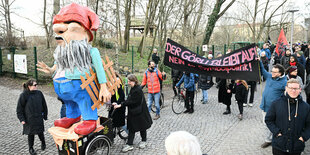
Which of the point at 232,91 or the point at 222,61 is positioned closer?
the point at 222,61

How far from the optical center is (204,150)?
5000mm

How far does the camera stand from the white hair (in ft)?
6.05

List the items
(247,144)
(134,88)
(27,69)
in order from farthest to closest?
(27,69) → (247,144) → (134,88)

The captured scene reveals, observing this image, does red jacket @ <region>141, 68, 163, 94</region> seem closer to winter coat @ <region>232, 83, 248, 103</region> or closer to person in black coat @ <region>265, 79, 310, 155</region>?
winter coat @ <region>232, 83, 248, 103</region>

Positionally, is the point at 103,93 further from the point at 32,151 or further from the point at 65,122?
the point at 32,151

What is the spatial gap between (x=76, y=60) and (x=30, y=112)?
70.9 inches

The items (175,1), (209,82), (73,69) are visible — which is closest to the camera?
(73,69)

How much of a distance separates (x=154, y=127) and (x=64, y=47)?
3.50 metres

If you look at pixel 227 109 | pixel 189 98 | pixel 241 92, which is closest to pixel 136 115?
pixel 189 98

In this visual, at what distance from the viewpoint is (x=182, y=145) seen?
1854mm

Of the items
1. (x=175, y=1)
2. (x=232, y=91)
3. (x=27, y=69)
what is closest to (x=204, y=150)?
(x=232, y=91)

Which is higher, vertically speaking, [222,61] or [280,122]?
[222,61]

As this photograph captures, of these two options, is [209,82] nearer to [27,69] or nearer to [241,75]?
[241,75]

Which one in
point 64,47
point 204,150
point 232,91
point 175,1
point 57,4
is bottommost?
point 204,150
